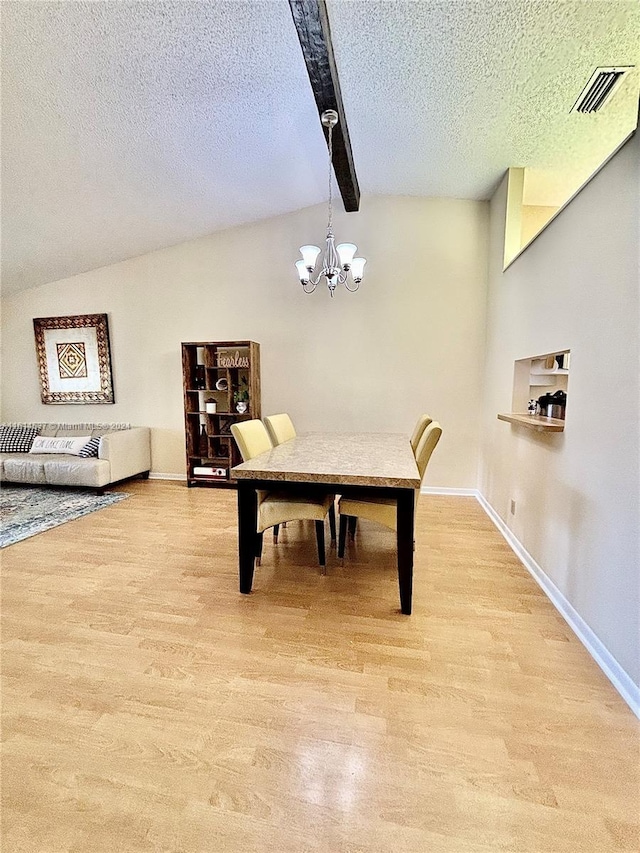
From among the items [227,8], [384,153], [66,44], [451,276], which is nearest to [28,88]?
[66,44]

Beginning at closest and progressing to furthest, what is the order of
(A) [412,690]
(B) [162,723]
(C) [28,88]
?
(B) [162,723]
(A) [412,690]
(C) [28,88]

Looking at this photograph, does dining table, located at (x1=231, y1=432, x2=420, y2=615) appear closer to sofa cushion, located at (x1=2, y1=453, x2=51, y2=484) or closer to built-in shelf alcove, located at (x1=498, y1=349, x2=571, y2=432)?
built-in shelf alcove, located at (x1=498, y1=349, x2=571, y2=432)

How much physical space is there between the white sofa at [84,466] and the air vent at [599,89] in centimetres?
488

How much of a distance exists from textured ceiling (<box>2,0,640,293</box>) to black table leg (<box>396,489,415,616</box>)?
96.5 inches

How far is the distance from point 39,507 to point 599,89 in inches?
211

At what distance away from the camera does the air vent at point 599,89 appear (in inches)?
84.4

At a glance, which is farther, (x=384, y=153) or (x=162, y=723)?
(x=384, y=153)

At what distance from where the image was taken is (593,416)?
181 cm

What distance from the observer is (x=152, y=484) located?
4.65m

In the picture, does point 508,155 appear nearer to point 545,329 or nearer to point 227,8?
point 545,329

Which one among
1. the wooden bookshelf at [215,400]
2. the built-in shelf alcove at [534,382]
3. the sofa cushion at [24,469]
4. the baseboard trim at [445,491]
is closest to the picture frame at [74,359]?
the sofa cushion at [24,469]

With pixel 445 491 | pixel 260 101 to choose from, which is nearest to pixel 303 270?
pixel 260 101

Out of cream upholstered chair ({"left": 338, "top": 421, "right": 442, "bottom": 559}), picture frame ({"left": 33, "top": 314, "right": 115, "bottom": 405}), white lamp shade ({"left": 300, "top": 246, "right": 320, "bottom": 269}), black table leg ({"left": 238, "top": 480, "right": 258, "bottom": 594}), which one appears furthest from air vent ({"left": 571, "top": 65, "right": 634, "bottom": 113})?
picture frame ({"left": 33, "top": 314, "right": 115, "bottom": 405})

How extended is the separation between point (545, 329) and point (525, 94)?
57.7 inches
